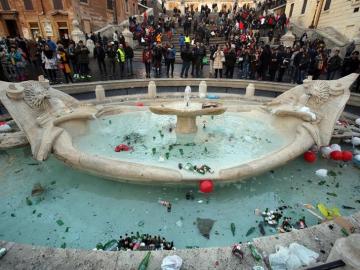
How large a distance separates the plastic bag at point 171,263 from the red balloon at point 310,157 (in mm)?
4181

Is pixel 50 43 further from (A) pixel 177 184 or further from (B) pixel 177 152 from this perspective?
(A) pixel 177 184

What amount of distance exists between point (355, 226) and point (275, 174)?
2.05 metres

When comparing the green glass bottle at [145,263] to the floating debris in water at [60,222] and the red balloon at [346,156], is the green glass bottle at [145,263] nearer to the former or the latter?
the floating debris in water at [60,222]

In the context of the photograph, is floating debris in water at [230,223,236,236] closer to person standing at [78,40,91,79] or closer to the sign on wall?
person standing at [78,40,91,79]

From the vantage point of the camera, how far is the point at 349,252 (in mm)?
1809

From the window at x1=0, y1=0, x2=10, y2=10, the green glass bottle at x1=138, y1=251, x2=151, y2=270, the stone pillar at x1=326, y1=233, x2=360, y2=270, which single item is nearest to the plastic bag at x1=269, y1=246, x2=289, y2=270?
the stone pillar at x1=326, y1=233, x2=360, y2=270

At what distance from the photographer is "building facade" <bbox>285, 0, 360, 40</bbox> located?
14906 mm

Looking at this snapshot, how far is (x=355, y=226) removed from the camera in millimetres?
2730

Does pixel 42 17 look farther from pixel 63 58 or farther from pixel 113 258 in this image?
pixel 113 258

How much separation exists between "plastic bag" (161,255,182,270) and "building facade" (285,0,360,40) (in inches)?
729

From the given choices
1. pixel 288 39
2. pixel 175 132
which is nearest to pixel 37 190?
pixel 175 132

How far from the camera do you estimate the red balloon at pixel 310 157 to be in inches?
201

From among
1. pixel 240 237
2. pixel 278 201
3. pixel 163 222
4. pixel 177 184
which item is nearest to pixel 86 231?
pixel 163 222

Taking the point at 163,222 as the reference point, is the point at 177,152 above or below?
above
